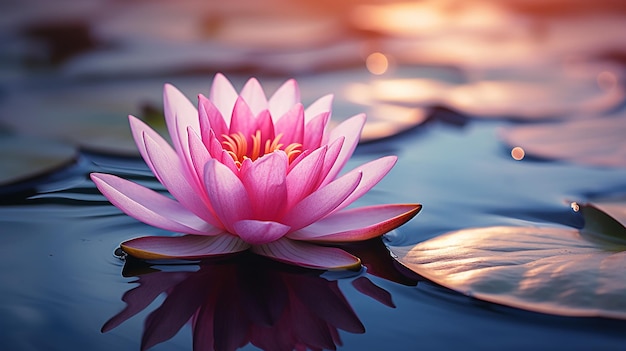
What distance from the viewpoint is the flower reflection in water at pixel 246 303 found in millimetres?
958

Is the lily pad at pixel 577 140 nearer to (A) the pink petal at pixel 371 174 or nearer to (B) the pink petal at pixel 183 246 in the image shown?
(A) the pink petal at pixel 371 174

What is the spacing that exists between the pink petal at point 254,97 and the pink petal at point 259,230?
0.33 meters

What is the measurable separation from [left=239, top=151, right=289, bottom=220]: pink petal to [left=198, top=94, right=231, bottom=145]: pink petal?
12cm

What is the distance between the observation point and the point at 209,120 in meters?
1.21

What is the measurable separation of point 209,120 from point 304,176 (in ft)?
0.75

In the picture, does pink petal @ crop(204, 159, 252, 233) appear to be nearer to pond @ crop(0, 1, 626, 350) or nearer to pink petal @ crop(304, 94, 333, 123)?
pond @ crop(0, 1, 626, 350)

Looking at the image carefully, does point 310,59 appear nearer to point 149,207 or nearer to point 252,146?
point 252,146

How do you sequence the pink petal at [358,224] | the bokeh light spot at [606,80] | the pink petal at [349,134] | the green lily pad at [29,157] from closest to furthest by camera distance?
the pink petal at [358,224]
the pink petal at [349,134]
the green lily pad at [29,157]
the bokeh light spot at [606,80]

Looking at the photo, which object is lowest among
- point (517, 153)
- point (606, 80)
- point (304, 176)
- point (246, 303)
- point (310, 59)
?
point (246, 303)

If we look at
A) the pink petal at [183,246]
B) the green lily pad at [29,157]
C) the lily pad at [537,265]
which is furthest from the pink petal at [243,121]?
the green lily pad at [29,157]

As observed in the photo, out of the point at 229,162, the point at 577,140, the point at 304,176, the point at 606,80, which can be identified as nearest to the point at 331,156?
the point at 304,176

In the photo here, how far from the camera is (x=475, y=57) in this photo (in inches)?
124

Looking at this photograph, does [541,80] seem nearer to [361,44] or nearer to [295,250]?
[361,44]

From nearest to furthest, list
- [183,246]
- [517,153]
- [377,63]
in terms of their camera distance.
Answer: [183,246] → [517,153] → [377,63]
